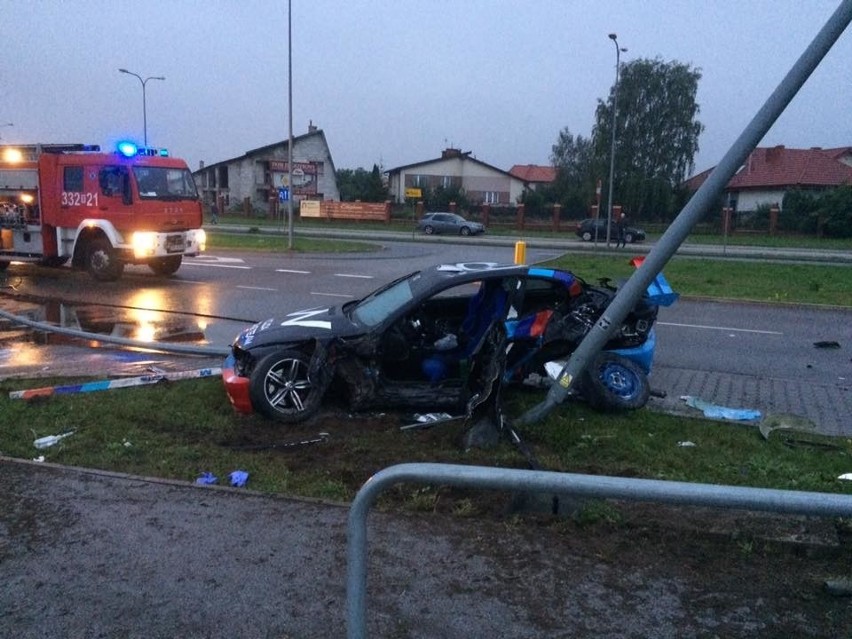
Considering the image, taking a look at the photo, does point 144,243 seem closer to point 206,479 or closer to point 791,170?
point 206,479

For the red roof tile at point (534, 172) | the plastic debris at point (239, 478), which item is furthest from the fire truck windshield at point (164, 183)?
the red roof tile at point (534, 172)

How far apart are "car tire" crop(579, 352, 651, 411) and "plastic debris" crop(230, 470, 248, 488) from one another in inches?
121

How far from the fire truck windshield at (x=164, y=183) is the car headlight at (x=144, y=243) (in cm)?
80

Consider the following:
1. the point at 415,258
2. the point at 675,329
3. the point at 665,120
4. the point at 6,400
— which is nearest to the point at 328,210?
the point at 665,120

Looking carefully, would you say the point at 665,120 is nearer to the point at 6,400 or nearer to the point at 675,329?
the point at 675,329

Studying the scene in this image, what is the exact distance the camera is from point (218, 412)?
6.97 metres

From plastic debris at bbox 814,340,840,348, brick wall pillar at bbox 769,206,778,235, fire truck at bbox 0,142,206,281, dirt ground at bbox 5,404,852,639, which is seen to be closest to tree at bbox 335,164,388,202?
brick wall pillar at bbox 769,206,778,235

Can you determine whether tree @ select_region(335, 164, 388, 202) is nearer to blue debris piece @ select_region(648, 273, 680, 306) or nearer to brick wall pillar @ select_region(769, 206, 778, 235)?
brick wall pillar @ select_region(769, 206, 778, 235)

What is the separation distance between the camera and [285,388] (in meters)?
6.64

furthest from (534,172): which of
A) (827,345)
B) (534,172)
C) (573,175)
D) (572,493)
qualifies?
(572,493)

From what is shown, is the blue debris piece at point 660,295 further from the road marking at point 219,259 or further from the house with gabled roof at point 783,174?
the house with gabled roof at point 783,174

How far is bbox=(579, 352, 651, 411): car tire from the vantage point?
22.9 feet

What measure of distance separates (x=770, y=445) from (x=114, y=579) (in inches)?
193

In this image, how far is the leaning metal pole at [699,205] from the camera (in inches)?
211
